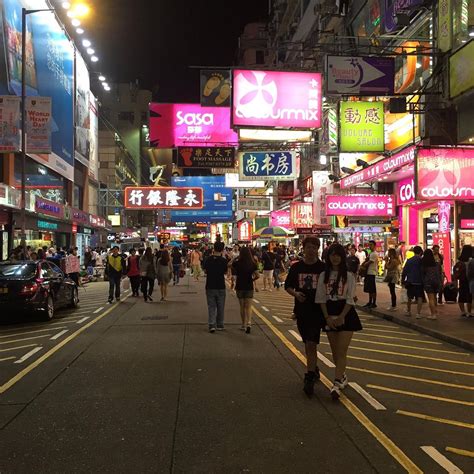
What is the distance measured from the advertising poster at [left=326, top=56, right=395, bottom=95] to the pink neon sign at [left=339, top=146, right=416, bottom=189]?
1924mm

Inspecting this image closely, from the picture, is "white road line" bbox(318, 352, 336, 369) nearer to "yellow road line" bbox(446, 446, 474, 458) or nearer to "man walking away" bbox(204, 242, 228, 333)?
"man walking away" bbox(204, 242, 228, 333)

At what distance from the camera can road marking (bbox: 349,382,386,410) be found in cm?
579

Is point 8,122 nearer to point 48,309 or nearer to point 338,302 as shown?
point 48,309

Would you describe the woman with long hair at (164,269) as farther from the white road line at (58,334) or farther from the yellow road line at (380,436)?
the yellow road line at (380,436)

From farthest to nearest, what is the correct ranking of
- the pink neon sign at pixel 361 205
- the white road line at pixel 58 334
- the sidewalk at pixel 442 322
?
the pink neon sign at pixel 361 205 → the white road line at pixel 58 334 → the sidewalk at pixel 442 322

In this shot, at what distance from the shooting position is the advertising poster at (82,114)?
3819 centimetres

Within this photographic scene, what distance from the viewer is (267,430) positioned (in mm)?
4965

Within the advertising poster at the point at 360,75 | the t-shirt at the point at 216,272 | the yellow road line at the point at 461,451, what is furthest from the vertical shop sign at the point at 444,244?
the yellow road line at the point at 461,451

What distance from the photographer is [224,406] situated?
18.7ft

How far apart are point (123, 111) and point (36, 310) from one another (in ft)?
315

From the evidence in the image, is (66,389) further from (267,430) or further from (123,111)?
(123,111)

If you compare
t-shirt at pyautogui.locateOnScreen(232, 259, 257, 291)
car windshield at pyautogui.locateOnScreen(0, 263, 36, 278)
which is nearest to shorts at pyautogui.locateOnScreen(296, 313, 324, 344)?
t-shirt at pyautogui.locateOnScreen(232, 259, 257, 291)

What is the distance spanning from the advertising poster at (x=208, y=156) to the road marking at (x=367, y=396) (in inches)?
682

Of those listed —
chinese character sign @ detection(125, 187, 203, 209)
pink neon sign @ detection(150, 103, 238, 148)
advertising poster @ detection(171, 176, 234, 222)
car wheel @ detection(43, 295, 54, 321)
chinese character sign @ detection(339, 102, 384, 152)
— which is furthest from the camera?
advertising poster @ detection(171, 176, 234, 222)
